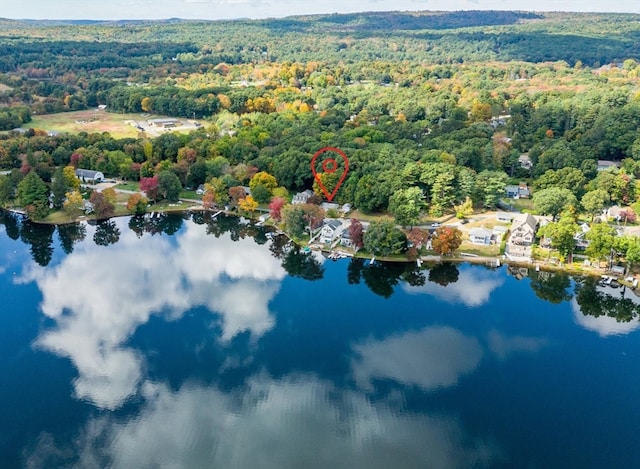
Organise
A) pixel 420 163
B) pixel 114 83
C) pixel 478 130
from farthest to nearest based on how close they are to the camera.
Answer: pixel 114 83
pixel 478 130
pixel 420 163

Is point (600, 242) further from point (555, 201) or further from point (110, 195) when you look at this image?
point (110, 195)

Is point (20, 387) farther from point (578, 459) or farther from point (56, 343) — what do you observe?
point (578, 459)

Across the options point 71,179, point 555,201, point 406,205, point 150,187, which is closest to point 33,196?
point 71,179

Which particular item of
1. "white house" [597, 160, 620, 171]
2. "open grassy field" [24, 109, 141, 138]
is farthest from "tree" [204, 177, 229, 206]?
"white house" [597, 160, 620, 171]

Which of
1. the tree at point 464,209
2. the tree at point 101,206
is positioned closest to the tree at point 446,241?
the tree at point 464,209

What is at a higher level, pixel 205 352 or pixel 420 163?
pixel 420 163

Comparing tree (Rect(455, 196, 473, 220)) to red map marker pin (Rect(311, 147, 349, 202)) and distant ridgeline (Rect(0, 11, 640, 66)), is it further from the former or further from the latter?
distant ridgeline (Rect(0, 11, 640, 66))

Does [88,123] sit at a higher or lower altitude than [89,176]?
lower

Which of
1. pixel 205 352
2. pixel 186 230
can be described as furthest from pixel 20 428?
pixel 186 230
